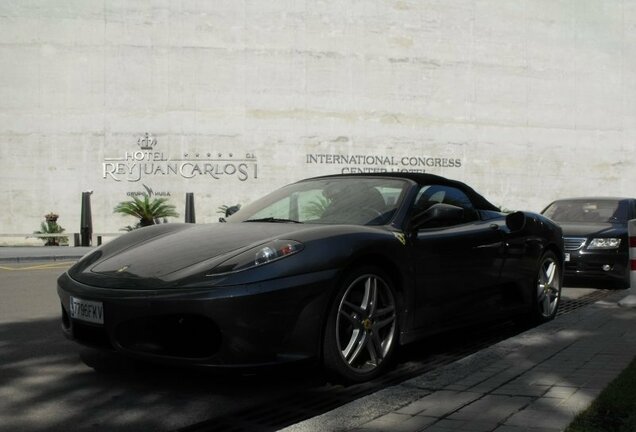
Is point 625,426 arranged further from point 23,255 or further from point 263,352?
point 23,255

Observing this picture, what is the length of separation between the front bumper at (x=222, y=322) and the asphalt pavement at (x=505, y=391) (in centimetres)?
55

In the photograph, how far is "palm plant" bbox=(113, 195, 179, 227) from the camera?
80.0 feet

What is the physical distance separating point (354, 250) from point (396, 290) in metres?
0.52

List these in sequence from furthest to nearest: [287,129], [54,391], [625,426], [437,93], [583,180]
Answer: [583,180]
[437,93]
[287,129]
[54,391]
[625,426]

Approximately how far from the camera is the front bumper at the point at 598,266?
9461 mm

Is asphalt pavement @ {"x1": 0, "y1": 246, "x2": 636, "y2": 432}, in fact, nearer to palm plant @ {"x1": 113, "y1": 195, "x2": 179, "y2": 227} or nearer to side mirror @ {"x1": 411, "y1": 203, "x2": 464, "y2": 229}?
side mirror @ {"x1": 411, "y1": 203, "x2": 464, "y2": 229}

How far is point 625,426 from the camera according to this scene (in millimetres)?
3127

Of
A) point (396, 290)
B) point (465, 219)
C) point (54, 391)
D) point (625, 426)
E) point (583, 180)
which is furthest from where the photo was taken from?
point (583, 180)

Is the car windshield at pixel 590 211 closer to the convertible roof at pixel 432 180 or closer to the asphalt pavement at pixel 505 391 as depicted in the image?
the convertible roof at pixel 432 180

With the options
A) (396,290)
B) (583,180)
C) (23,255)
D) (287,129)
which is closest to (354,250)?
(396,290)

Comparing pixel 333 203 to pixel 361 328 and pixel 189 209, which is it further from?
pixel 189 209

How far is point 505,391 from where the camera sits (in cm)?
374

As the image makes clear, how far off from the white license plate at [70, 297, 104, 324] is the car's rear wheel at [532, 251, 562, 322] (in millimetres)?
3822

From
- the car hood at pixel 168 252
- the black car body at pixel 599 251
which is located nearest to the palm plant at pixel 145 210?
the black car body at pixel 599 251
